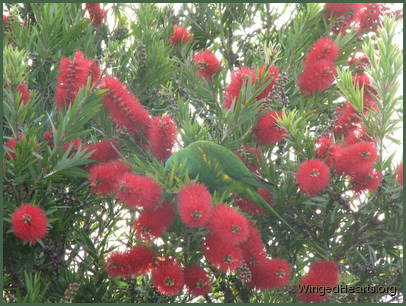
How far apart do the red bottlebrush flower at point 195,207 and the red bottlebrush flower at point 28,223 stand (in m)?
0.35

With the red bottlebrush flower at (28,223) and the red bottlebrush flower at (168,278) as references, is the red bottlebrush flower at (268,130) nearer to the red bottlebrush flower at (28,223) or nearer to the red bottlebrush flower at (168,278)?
the red bottlebrush flower at (168,278)

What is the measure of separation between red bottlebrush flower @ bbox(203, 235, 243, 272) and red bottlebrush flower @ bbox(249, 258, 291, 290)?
0.37ft

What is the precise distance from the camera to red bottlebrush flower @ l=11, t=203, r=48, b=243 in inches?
52.1

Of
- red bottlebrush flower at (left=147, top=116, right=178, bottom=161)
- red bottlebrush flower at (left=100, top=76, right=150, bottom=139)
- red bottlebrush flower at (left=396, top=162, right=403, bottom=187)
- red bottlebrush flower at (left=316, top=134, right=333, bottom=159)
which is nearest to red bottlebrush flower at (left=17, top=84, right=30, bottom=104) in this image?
red bottlebrush flower at (left=100, top=76, right=150, bottom=139)

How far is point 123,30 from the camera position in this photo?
238 centimetres

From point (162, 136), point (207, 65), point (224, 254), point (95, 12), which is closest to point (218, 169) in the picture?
point (162, 136)

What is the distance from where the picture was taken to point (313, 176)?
140 cm

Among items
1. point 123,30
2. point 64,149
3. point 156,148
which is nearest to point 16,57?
point 64,149

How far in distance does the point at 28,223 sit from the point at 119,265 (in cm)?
26

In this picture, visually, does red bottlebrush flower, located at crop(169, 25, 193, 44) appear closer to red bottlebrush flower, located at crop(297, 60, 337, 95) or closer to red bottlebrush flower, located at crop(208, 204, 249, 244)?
red bottlebrush flower, located at crop(297, 60, 337, 95)

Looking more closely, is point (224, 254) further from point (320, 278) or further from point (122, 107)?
point (122, 107)

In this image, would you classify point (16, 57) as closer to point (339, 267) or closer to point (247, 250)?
point (247, 250)

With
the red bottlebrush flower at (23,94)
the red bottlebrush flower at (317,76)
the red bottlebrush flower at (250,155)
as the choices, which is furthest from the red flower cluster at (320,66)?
the red bottlebrush flower at (23,94)

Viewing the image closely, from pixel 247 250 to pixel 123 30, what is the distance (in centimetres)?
130
